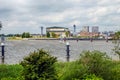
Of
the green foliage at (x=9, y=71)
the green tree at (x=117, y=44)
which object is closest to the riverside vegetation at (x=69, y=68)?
the green foliage at (x=9, y=71)

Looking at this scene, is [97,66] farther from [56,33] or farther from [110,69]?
[56,33]

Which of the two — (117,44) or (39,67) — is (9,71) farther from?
(117,44)

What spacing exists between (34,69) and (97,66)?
234 centimetres

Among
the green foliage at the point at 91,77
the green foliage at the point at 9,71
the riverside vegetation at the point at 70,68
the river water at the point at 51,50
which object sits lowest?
the river water at the point at 51,50

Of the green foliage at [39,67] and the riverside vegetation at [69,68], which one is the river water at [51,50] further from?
the green foliage at [39,67]

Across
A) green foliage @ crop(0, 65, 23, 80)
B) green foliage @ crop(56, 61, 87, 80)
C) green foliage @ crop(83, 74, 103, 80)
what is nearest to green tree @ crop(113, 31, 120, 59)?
green foliage @ crop(0, 65, 23, 80)

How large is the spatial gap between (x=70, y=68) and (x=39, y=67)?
1506 mm

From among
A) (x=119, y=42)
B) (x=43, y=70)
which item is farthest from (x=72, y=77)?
(x=119, y=42)

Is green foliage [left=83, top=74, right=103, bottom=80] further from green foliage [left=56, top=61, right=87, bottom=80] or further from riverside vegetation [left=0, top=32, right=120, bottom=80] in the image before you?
green foliage [left=56, top=61, right=87, bottom=80]

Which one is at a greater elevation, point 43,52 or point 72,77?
point 43,52

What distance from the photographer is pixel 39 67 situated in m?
10.8

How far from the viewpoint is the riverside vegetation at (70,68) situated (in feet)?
35.2

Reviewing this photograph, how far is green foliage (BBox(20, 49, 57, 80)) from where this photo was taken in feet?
35.1

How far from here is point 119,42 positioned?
21484 mm
